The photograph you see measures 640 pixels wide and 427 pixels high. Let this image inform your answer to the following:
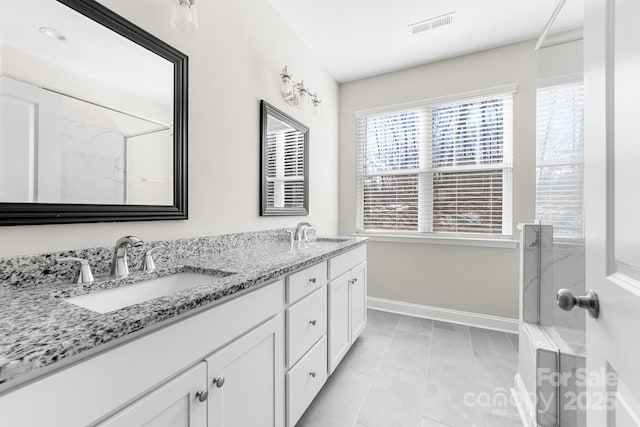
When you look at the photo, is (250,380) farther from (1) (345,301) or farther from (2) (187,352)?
(1) (345,301)

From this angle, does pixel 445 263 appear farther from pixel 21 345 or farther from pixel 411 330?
pixel 21 345

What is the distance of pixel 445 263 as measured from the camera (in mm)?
2820

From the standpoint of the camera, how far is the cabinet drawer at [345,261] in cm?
175

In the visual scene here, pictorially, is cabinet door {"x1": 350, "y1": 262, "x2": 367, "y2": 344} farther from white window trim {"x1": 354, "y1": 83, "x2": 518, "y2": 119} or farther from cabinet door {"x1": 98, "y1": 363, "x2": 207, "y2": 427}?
white window trim {"x1": 354, "y1": 83, "x2": 518, "y2": 119}

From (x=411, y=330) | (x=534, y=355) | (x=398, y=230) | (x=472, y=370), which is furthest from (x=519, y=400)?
(x=398, y=230)

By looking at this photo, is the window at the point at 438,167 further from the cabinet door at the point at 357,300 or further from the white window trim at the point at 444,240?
the cabinet door at the point at 357,300

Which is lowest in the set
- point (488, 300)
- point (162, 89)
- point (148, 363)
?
point (488, 300)

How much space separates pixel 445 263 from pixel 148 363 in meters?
2.77

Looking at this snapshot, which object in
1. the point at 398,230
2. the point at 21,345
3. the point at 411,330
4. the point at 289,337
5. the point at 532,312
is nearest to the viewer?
the point at 21,345

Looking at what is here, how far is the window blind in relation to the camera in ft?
6.95

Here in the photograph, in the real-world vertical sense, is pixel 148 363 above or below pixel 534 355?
above

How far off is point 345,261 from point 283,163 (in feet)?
3.17

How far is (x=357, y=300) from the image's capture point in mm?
2205

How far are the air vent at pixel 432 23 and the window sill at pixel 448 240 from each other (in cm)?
193
